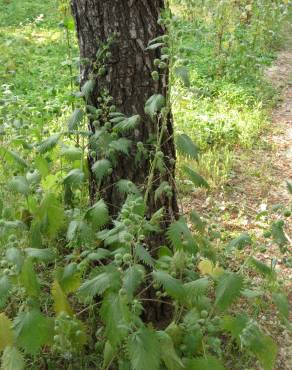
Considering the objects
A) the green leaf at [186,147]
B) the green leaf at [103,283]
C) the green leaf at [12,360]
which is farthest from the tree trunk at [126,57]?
the green leaf at [12,360]

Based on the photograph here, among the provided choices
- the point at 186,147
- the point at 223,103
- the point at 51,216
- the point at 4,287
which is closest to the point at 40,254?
the point at 4,287

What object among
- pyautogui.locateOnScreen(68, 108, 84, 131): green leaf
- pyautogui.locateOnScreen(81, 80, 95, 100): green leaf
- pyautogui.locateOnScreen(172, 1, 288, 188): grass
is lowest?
pyautogui.locateOnScreen(172, 1, 288, 188): grass

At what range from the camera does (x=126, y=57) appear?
2410 mm

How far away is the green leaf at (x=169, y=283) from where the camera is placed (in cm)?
197

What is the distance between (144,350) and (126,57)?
1.37m

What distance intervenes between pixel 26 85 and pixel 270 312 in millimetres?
4380

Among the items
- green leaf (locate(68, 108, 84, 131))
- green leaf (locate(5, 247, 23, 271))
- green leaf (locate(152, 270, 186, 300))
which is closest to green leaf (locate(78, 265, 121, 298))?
green leaf (locate(152, 270, 186, 300))

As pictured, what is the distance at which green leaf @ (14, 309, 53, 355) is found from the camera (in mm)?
1970

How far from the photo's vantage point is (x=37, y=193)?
8.46 feet

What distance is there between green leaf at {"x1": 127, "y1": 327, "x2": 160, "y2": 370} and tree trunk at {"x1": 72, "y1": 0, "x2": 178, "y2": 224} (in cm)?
71

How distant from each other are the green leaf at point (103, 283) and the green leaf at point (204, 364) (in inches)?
19.6

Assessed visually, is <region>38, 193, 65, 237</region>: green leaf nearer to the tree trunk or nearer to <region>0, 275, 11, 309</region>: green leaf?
the tree trunk

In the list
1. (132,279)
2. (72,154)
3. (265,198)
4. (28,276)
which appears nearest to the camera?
(132,279)

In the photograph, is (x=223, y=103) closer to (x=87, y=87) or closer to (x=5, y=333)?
(x=87, y=87)
